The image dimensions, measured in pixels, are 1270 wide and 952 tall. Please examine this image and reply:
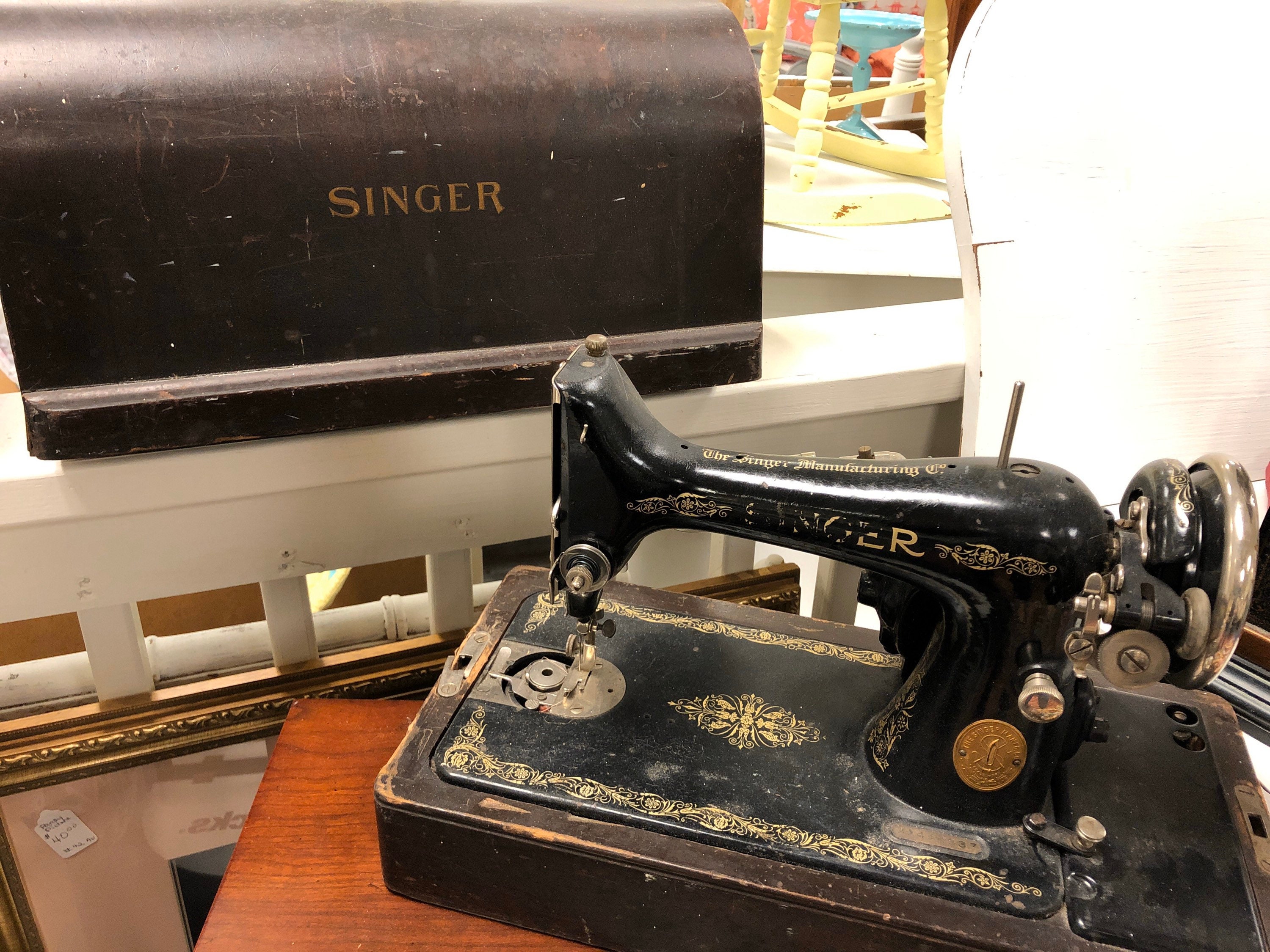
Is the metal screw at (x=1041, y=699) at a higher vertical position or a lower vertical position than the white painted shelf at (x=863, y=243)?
lower

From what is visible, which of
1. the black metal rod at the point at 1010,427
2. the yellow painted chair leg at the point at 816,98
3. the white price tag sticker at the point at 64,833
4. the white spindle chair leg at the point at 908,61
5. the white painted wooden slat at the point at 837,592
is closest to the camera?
the black metal rod at the point at 1010,427

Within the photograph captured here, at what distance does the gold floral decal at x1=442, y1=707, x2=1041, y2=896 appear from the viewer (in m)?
0.70

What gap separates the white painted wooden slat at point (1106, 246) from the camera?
94cm

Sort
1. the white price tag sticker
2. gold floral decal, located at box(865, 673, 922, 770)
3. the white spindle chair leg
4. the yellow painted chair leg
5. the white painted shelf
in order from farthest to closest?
the white spindle chair leg, the yellow painted chair leg, the white painted shelf, the white price tag sticker, gold floral decal, located at box(865, 673, 922, 770)

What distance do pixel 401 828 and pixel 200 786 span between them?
1.79 ft

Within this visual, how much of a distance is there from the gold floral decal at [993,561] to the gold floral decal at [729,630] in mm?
214

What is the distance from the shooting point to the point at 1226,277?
1.00m

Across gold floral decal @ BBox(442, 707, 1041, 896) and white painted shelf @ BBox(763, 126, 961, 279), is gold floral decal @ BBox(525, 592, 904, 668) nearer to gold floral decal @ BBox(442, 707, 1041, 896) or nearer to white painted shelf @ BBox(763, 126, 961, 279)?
gold floral decal @ BBox(442, 707, 1041, 896)

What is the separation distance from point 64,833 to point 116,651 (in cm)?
27

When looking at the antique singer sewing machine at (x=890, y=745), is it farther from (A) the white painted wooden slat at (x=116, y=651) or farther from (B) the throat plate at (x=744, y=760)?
(A) the white painted wooden slat at (x=116, y=651)

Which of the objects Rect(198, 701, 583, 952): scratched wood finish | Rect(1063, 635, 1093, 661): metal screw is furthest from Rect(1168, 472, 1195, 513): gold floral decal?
Rect(198, 701, 583, 952): scratched wood finish

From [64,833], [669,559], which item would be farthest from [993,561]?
[64,833]

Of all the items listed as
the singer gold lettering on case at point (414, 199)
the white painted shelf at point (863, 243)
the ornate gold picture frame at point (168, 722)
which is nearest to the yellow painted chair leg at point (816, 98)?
the white painted shelf at point (863, 243)

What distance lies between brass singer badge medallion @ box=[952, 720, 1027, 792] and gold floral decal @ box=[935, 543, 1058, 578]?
126 mm
